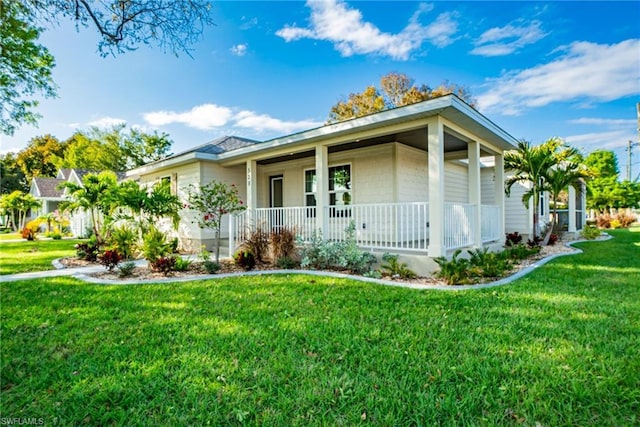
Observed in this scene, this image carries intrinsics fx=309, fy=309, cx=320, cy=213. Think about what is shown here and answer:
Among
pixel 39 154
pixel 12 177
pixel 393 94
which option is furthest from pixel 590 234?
pixel 39 154

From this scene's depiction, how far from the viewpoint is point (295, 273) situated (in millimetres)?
6438

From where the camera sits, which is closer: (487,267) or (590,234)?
(487,267)

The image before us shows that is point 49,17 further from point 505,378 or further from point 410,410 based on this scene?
point 505,378

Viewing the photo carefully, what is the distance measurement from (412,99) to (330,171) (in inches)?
591

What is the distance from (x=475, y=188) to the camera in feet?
26.2

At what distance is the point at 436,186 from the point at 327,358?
446 centimetres

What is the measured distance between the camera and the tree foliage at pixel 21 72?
Result: 699 centimetres

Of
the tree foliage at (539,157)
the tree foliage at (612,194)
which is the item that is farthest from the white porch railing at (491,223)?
the tree foliage at (612,194)

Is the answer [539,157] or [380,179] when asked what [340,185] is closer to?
[380,179]

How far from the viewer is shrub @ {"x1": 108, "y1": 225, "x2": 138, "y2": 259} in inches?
352

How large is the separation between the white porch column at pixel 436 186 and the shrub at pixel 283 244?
322cm

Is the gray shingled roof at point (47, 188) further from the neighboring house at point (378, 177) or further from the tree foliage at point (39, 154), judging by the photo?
the neighboring house at point (378, 177)

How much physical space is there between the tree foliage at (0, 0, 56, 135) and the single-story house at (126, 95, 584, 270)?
3.81 metres

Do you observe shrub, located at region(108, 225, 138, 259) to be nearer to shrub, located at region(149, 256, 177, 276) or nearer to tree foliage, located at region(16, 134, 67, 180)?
shrub, located at region(149, 256, 177, 276)
